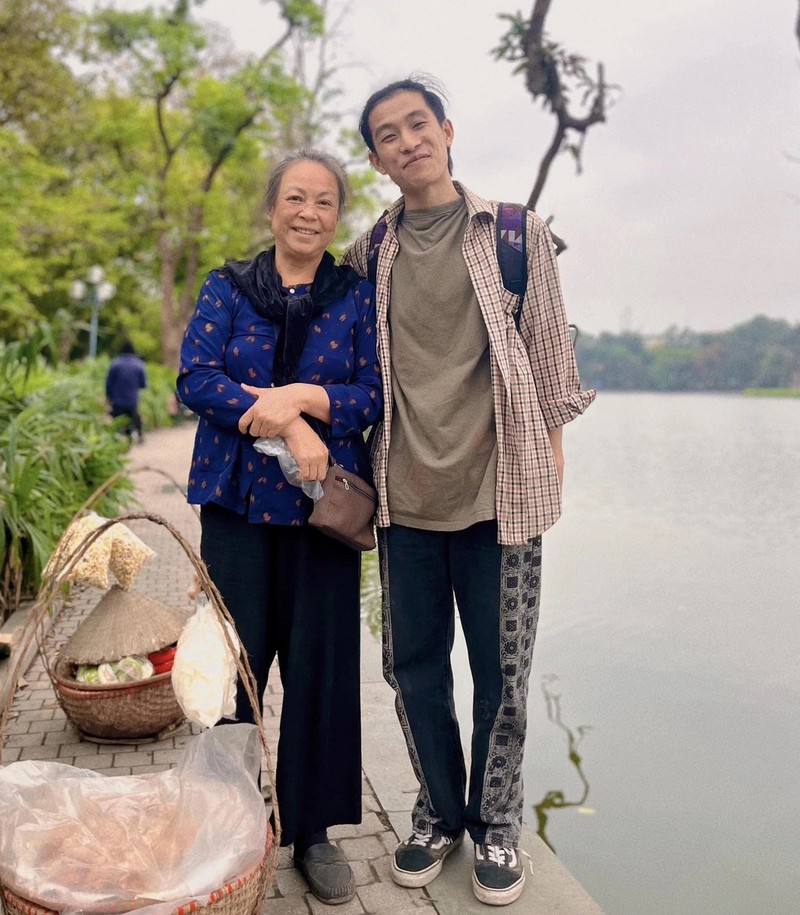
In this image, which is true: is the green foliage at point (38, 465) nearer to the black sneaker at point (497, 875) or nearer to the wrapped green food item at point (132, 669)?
the wrapped green food item at point (132, 669)

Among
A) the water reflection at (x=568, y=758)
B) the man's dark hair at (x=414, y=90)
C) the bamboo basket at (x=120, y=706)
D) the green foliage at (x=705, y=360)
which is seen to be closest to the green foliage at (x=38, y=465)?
the bamboo basket at (x=120, y=706)

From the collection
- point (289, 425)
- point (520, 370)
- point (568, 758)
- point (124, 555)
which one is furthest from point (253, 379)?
point (568, 758)

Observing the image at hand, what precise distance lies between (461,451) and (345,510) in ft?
1.05

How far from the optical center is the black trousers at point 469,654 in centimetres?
231

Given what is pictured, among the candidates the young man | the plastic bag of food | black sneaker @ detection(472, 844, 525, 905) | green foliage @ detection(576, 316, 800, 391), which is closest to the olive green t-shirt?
the young man

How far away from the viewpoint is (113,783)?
2.24m

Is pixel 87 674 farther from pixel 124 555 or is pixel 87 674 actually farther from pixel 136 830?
pixel 136 830

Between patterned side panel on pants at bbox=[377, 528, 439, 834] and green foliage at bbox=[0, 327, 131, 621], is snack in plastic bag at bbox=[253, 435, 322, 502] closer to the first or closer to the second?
patterned side panel on pants at bbox=[377, 528, 439, 834]

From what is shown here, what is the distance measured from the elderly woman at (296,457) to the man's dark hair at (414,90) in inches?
6.3

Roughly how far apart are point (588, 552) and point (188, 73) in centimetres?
1630

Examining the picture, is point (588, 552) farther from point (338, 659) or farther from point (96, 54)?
point (96, 54)

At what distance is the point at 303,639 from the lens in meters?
2.33

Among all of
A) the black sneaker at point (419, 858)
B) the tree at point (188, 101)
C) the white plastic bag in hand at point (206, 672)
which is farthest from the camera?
the tree at point (188, 101)

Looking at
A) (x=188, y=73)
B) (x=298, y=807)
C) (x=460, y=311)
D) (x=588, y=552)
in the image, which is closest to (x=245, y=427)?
(x=460, y=311)
